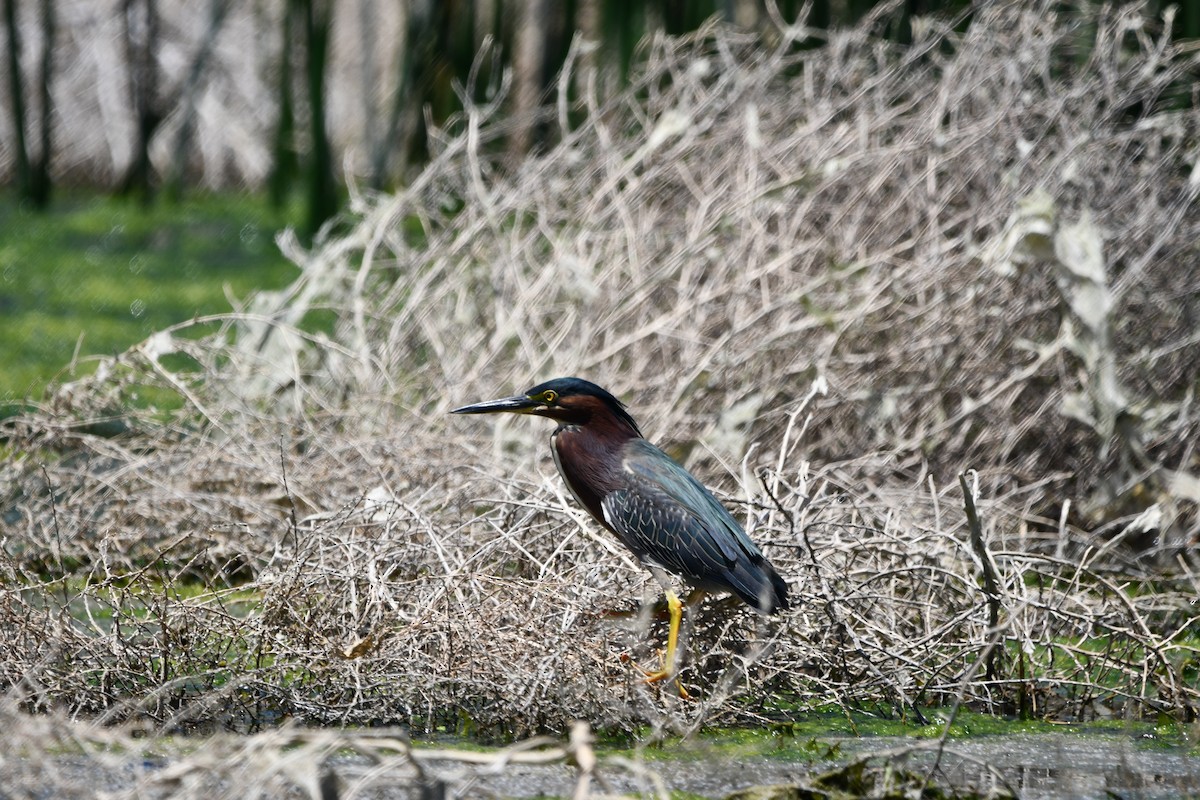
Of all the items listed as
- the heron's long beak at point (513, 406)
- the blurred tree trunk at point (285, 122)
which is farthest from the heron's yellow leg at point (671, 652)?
the blurred tree trunk at point (285, 122)

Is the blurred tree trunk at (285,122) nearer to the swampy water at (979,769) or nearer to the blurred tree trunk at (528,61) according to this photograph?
the blurred tree trunk at (528,61)

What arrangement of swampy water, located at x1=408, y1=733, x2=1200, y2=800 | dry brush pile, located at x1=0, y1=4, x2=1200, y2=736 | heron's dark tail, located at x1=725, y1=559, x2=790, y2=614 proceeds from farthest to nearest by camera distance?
dry brush pile, located at x1=0, y1=4, x2=1200, y2=736 < heron's dark tail, located at x1=725, y1=559, x2=790, y2=614 < swampy water, located at x1=408, y1=733, x2=1200, y2=800

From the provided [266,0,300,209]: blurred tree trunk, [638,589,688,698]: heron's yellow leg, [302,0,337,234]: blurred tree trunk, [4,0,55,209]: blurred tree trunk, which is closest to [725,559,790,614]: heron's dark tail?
[638,589,688,698]: heron's yellow leg

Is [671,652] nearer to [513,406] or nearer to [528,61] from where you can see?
[513,406]

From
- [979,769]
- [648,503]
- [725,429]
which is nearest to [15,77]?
[725,429]

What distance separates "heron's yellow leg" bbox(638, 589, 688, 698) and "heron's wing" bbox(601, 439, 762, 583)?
70mm

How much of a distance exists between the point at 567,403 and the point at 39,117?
30.7ft

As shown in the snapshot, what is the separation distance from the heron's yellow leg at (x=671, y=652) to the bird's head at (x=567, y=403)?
441 millimetres

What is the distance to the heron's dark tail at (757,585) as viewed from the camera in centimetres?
339

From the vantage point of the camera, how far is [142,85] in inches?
473

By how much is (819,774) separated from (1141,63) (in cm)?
362

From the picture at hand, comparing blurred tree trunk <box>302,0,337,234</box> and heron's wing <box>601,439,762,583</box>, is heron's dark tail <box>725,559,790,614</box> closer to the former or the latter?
heron's wing <box>601,439,762,583</box>

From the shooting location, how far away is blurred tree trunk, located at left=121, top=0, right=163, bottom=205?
11.7m

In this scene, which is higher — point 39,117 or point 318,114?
point 318,114
